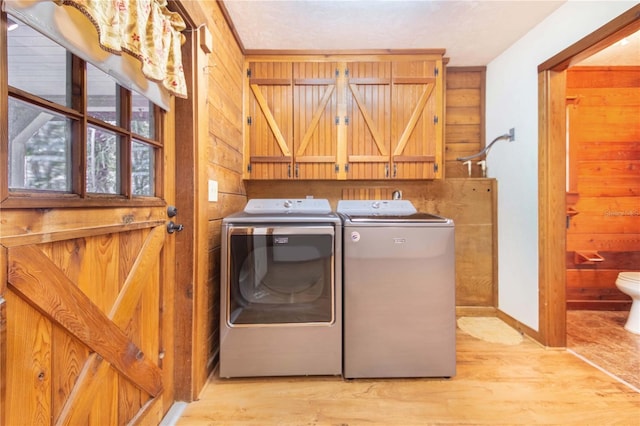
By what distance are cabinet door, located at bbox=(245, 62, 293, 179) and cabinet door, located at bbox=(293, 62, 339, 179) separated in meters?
0.06

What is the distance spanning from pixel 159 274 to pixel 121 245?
31cm

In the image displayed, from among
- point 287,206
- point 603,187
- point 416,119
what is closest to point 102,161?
point 287,206

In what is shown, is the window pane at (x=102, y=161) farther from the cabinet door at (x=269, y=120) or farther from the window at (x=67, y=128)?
the cabinet door at (x=269, y=120)

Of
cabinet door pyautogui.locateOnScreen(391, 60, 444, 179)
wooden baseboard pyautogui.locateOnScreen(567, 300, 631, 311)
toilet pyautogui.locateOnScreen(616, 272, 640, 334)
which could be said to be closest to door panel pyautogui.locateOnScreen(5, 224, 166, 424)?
cabinet door pyautogui.locateOnScreen(391, 60, 444, 179)

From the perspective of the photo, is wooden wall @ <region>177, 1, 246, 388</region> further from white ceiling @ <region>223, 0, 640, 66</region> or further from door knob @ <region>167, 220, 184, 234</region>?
white ceiling @ <region>223, 0, 640, 66</region>

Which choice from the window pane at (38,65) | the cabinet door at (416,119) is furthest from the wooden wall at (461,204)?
the window pane at (38,65)

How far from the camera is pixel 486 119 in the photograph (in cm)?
261

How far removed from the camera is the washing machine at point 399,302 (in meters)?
1.62

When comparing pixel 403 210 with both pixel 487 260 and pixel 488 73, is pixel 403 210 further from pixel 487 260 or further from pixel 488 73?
pixel 488 73

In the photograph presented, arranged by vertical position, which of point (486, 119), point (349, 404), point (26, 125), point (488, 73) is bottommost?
point (349, 404)

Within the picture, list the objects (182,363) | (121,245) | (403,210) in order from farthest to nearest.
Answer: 1. (403,210)
2. (182,363)
3. (121,245)

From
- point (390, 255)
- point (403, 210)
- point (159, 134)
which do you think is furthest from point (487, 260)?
point (159, 134)

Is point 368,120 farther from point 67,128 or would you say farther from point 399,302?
point 67,128

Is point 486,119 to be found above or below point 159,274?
above
